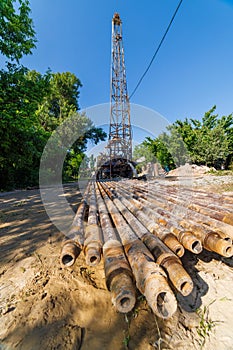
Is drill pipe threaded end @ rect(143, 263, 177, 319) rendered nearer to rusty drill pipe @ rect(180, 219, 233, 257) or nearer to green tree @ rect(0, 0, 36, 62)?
rusty drill pipe @ rect(180, 219, 233, 257)

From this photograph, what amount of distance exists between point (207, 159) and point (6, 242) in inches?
775

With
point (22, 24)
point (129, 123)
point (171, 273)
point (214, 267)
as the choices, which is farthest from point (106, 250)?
point (129, 123)

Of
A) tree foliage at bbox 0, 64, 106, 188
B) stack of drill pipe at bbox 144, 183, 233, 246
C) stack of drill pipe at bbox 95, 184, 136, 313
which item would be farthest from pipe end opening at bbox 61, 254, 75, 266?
tree foliage at bbox 0, 64, 106, 188

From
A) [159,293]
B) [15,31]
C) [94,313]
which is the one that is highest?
[15,31]

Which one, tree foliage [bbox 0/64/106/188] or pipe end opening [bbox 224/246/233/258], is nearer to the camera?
pipe end opening [bbox 224/246/233/258]

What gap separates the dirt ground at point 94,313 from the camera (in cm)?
93

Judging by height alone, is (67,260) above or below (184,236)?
below

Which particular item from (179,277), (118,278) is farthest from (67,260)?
(179,277)

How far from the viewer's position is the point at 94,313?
1.13 m

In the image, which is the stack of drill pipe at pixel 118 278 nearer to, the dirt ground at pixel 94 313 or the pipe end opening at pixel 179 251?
the dirt ground at pixel 94 313

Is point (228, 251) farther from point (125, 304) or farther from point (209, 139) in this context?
point (209, 139)

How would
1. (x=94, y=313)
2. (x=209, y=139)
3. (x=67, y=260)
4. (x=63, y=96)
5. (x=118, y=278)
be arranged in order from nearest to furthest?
(x=118, y=278) → (x=94, y=313) → (x=67, y=260) → (x=209, y=139) → (x=63, y=96)

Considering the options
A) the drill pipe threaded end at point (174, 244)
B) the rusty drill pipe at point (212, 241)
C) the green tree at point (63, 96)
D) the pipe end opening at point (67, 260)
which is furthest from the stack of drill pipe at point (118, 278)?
the green tree at point (63, 96)

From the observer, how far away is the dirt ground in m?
0.93
